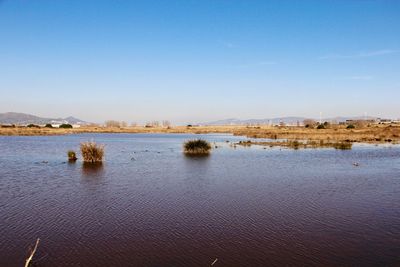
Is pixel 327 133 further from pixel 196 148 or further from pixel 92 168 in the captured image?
pixel 92 168

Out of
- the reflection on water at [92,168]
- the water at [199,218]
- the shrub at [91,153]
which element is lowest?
A: the water at [199,218]

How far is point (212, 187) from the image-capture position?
69.6 ft

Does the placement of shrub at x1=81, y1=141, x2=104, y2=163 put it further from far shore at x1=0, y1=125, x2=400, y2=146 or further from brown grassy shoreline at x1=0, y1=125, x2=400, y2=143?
far shore at x1=0, y1=125, x2=400, y2=146

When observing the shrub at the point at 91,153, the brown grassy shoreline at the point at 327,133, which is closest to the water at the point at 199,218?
the shrub at the point at 91,153

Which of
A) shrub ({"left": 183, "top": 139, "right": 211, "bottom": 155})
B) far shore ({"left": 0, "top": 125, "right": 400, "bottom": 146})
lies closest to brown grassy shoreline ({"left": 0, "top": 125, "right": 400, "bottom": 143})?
far shore ({"left": 0, "top": 125, "right": 400, "bottom": 146})

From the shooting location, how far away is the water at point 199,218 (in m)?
10.6

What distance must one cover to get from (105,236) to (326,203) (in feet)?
33.1

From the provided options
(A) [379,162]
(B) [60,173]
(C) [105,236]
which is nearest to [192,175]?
(B) [60,173]

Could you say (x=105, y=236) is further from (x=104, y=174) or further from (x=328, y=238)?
(x=104, y=174)

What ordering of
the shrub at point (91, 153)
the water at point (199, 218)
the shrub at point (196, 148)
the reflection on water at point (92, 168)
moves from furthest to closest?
the shrub at point (196, 148) → the shrub at point (91, 153) → the reflection on water at point (92, 168) → the water at point (199, 218)

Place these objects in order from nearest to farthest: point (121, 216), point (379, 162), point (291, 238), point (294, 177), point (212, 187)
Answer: point (291, 238) → point (121, 216) → point (212, 187) → point (294, 177) → point (379, 162)

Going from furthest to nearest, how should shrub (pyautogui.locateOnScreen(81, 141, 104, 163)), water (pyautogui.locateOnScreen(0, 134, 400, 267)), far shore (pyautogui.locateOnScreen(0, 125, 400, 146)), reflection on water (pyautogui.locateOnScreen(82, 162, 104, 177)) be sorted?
far shore (pyautogui.locateOnScreen(0, 125, 400, 146)) < shrub (pyautogui.locateOnScreen(81, 141, 104, 163)) < reflection on water (pyautogui.locateOnScreen(82, 162, 104, 177)) < water (pyautogui.locateOnScreen(0, 134, 400, 267))

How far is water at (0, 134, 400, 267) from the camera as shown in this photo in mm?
10555

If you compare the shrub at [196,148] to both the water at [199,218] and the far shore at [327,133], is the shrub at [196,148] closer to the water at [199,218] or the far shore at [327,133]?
the water at [199,218]
